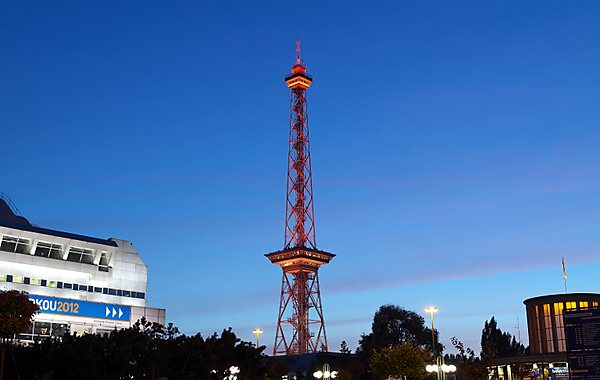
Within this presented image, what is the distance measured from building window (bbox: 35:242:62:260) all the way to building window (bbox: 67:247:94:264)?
1288 millimetres

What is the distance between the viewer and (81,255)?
265 ft

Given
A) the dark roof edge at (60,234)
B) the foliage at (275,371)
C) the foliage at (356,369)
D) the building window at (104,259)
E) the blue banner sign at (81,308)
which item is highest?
the dark roof edge at (60,234)

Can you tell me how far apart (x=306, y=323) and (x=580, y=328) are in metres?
65.9

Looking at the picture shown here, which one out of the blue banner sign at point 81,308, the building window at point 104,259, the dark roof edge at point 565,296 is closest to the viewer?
the blue banner sign at point 81,308

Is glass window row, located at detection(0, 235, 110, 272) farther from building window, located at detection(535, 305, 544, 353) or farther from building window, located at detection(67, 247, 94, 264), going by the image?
building window, located at detection(535, 305, 544, 353)

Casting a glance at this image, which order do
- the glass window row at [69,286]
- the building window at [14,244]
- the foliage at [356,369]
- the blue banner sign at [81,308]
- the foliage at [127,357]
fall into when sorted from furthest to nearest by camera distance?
the foliage at [356,369], the building window at [14,244], the glass window row at [69,286], the blue banner sign at [81,308], the foliage at [127,357]

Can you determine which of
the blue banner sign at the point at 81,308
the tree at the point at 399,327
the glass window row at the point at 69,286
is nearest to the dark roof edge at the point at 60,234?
the glass window row at the point at 69,286

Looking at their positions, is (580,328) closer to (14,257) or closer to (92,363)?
(92,363)

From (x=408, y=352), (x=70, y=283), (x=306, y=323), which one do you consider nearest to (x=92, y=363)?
(x=408, y=352)

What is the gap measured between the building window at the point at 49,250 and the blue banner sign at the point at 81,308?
257 inches

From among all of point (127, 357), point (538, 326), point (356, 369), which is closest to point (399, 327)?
point (538, 326)

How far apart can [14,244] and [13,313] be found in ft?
123

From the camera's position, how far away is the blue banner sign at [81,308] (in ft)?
236

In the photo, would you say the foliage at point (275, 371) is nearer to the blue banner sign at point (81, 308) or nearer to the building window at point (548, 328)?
the blue banner sign at point (81, 308)
